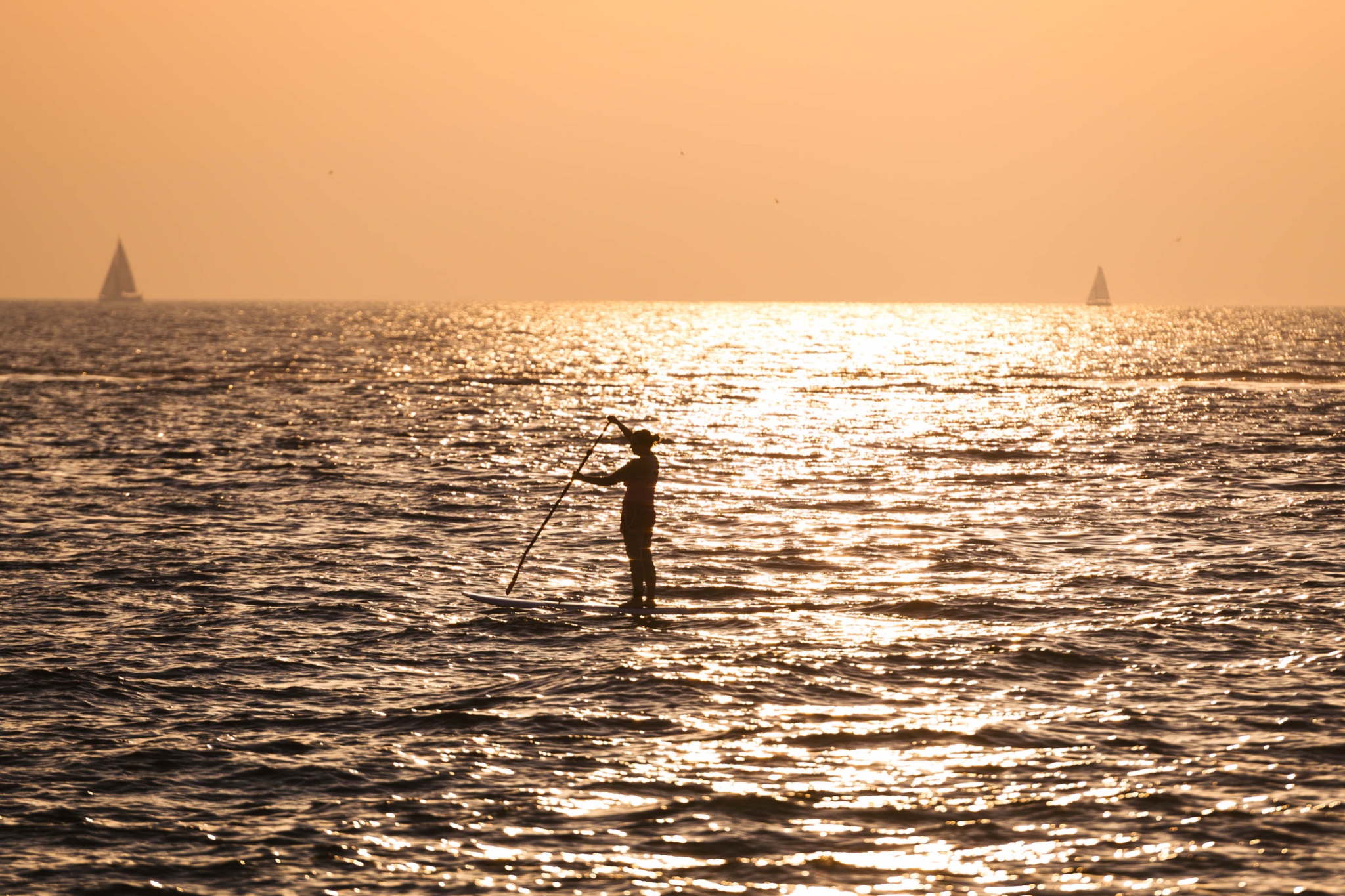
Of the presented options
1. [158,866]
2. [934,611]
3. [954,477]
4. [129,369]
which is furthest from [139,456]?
[129,369]

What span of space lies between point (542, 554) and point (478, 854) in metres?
15.7

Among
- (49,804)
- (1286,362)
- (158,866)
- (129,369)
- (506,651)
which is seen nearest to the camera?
(158,866)

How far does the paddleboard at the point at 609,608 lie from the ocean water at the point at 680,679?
0.29 m

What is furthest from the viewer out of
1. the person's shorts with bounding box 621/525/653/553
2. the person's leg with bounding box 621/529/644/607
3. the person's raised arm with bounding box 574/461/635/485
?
the person's leg with bounding box 621/529/644/607

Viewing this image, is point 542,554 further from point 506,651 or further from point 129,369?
point 129,369

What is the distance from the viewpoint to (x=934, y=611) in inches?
798

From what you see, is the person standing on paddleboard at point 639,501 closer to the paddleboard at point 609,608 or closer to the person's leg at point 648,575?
the person's leg at point 648,575

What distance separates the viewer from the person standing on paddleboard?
19578mm

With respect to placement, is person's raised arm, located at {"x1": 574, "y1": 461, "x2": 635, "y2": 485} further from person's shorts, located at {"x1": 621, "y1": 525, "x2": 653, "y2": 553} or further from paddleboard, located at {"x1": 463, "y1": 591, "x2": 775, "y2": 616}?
paddleboard, located at {"x1": 463, "y1": 591, "x2": 775, "y2": 616}

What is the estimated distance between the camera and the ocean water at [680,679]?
35.3ft

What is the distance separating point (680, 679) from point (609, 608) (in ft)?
13.9

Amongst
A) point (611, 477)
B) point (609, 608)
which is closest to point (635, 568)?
point (609, 608)

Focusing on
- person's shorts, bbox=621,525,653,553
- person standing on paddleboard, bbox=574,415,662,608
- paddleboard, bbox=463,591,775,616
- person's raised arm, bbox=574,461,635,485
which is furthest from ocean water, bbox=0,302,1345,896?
person's raised arm, bbox=574,461,635,485

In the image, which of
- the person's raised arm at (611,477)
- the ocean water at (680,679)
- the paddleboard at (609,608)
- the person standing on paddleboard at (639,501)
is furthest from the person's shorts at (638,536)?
the ocean water at (680,679)
